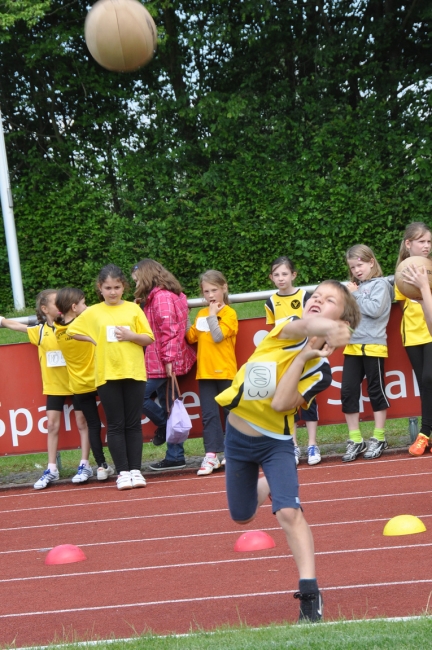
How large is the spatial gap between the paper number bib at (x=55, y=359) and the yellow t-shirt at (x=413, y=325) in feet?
11.6

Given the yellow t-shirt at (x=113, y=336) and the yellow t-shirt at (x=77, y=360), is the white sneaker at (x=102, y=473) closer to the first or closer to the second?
the yellow t-shirt at (x=77, y=360)

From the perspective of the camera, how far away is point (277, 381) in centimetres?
457

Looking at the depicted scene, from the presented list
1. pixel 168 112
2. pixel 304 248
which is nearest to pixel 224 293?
pixel 304 248

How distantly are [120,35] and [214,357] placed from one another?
3298 mm

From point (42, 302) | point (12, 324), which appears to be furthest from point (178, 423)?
point (12, 324)

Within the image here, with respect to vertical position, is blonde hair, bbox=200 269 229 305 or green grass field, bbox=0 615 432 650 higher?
blonde hair, bbox=200 269 229 305

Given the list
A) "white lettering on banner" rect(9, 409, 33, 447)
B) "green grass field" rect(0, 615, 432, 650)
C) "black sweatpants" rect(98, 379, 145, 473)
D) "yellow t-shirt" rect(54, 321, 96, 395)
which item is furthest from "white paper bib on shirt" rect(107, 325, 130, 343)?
"green grass field" rect(0, 615, 432, 650)

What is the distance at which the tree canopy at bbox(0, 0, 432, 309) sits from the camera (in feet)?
61.4

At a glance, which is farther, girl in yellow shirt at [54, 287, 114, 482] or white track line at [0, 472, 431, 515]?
girl in yellow shirt at [54, 287, 114, 482]

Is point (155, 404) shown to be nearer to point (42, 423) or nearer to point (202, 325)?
point (202, 325)

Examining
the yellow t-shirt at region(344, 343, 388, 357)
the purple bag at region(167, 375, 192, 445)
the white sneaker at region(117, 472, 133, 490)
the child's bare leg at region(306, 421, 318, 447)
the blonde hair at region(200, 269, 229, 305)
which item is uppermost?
the blonde hair at region(200, 269, 229, 305)

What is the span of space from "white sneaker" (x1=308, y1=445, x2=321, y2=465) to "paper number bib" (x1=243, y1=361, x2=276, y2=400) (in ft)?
14.8

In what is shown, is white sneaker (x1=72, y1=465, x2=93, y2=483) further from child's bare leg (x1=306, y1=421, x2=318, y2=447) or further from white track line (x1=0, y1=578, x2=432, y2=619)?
white track line (x1=0, y1=578, x2=432, y2=619)

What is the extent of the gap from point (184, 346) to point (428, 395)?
2.56m
